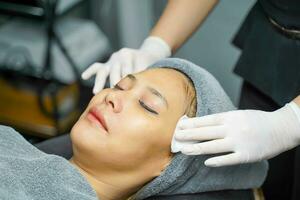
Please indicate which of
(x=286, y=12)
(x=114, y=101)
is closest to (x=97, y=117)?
Answer: (x=114, y=101)

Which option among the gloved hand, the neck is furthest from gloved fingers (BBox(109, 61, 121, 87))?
the neck

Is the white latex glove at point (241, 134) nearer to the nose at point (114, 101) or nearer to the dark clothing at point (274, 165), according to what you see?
the nose at point (114, 101)

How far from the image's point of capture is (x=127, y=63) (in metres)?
1.46

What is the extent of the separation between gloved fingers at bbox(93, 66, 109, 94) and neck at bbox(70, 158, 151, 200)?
0.83ft

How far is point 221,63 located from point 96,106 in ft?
4.09

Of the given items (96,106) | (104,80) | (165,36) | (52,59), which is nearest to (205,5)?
(165,36)

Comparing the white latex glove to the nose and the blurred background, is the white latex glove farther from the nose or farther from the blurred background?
the blurred background

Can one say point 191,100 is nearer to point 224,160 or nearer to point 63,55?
point 224,160

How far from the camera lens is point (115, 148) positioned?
45.6 inches

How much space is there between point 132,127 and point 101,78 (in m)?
0.32

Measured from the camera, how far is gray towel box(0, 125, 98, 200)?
1.12m

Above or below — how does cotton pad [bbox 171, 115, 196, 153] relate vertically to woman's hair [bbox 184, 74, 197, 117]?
below

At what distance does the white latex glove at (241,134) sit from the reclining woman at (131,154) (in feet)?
0.25

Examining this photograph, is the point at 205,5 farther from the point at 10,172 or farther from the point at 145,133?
the point at 10,172
